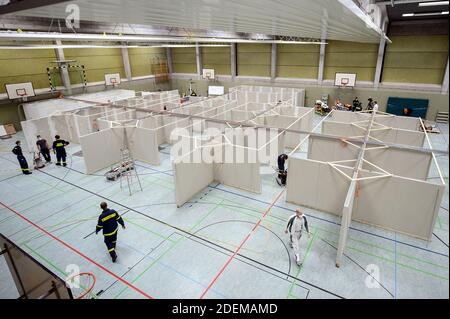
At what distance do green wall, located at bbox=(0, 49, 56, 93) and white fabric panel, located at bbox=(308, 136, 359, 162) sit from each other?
19987 mm

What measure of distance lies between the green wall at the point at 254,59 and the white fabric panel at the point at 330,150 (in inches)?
640

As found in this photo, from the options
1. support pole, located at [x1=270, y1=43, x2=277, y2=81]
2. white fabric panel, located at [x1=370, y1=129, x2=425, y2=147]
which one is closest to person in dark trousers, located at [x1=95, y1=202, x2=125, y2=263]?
white fabric panel, located at [x1=370, y1=129, x2=425, y2=147]

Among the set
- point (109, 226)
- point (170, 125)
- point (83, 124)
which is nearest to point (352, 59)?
point (170, 125)

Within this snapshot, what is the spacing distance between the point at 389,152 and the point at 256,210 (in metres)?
5.11

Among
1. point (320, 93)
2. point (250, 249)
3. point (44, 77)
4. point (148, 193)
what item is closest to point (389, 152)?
point (250, 249)

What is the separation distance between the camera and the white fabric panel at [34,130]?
14.3 metres

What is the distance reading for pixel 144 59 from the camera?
27953 millimetres

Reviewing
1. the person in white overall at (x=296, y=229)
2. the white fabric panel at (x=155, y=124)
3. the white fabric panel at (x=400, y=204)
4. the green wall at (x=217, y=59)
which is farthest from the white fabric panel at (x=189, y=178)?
the green wall at (x=217, y=59)

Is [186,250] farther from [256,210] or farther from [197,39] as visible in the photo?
[197,39]

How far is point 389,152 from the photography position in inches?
374

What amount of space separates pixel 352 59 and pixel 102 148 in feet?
63.6

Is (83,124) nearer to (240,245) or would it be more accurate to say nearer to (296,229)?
(240,245)

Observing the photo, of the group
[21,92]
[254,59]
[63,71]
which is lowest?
[21,92]

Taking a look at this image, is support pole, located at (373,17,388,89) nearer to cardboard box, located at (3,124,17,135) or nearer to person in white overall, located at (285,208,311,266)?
person in white overall, located at (285,208,311,266)
